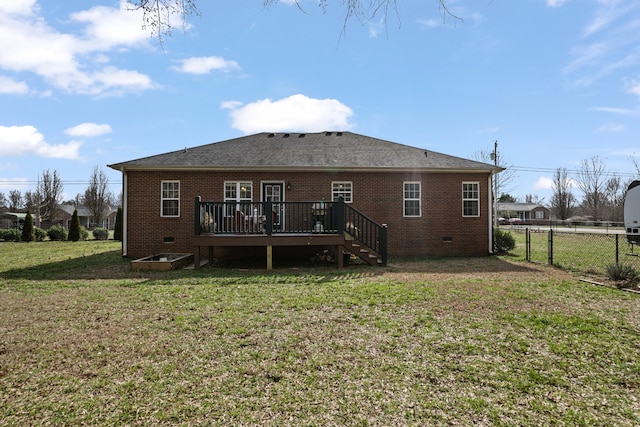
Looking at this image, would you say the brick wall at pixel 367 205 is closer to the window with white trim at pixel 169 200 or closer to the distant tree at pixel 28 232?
the window with white trim at pixel 169 200

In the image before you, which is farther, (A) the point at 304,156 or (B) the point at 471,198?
(A) the point at 304,156

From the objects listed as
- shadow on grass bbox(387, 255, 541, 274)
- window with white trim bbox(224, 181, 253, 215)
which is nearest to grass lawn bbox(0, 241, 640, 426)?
shadow on grass bbox(387, 255, 541, 274)

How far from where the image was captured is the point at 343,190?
12766 mm

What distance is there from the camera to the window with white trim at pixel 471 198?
13062 millimetres

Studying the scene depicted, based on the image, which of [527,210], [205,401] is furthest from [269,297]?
[527,210]

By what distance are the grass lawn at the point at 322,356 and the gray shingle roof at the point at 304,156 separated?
6.23 metres

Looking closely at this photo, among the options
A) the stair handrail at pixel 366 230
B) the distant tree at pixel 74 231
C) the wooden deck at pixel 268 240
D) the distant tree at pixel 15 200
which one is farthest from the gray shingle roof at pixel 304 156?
the distant tree at pixel 15 200

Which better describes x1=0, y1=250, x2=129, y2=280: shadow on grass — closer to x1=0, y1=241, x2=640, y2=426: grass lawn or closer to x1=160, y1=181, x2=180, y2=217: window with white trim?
x1=0, y1=241, x2=640, y2=426: grass lawn

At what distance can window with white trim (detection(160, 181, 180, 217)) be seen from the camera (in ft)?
40.9

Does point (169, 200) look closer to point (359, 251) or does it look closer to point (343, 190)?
point (343, 190)

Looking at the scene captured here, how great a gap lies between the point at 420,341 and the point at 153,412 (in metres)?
2.81

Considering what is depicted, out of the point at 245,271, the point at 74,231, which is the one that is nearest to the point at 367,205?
the point at 245,271

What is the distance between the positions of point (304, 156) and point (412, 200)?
169 inches

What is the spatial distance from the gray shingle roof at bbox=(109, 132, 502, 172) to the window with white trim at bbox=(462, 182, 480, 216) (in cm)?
67
